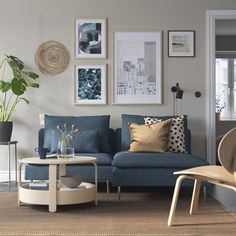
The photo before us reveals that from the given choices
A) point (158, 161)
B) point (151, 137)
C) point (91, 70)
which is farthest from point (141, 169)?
point (91, 70)

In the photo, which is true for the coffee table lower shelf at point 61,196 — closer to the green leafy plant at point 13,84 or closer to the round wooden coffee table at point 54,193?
the round wooden coffee table at point 54,193

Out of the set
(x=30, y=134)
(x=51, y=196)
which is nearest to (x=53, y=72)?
(x=30, y=134)

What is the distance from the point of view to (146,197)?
5.00m

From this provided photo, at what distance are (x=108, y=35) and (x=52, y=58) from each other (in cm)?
80

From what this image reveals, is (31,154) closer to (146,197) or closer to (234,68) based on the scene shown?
(146,197)

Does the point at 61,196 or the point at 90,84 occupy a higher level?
the point at 90,84

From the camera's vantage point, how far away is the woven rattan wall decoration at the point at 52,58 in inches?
243

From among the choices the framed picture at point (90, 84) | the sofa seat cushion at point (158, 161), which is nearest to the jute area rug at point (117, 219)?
the sofa seat cushion at point (158, 161)

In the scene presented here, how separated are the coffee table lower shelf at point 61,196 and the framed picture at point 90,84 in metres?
2.06

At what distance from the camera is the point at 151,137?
5.29m

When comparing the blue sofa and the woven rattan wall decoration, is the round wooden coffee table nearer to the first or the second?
the blue sofa

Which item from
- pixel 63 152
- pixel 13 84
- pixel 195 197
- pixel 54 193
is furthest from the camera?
pixel 13 84

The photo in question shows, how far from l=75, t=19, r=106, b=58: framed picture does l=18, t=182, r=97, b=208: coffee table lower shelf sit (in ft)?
7.86

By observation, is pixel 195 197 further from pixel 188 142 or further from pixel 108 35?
pixel 108 35
